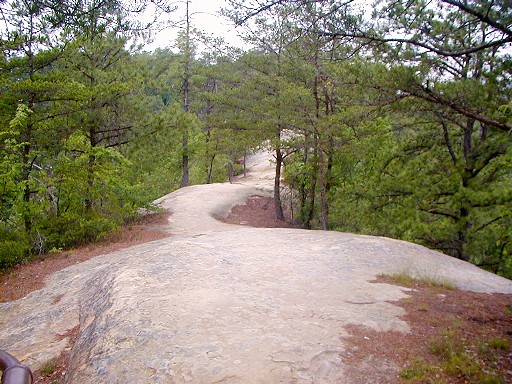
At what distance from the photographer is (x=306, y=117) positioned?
1279cm

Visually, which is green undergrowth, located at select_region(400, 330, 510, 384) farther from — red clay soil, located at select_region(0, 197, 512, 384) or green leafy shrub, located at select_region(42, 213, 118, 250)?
green leafy shrub, located at select_region(42, 213, 118, 250)

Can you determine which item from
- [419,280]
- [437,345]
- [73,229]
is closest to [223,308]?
[437,345]

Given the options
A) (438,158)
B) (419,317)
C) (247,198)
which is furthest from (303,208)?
(419,317)

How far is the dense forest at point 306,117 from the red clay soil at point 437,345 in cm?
98

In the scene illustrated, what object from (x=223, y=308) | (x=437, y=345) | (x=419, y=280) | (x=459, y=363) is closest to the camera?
(x=459, y=363)

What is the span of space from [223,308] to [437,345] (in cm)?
243

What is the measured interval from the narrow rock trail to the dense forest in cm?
191

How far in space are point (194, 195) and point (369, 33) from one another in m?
15.4

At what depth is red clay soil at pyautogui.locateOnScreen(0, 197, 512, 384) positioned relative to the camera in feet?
11.7

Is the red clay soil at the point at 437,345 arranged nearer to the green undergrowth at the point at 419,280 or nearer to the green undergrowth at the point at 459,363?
the green undergrowth at the point at 459,363

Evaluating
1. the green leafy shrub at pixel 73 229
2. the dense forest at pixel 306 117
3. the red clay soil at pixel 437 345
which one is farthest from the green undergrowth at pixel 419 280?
the green leafy shrub at pixel 73 229

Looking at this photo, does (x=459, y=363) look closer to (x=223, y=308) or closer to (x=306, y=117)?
(x=223, y=308)

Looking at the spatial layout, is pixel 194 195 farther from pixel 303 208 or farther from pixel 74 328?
pixel 74 328

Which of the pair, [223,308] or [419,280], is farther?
[419,280]
